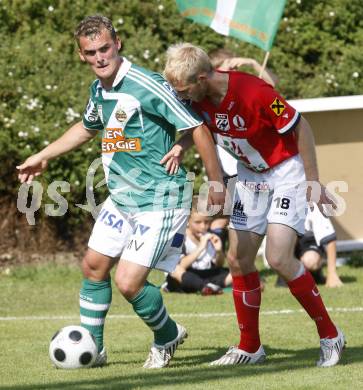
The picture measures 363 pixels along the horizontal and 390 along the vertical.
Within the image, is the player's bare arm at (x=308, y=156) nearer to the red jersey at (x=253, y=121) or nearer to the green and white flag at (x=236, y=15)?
the red jersey at (x=253, y=121)

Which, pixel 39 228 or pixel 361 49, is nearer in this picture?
pixel 39 228

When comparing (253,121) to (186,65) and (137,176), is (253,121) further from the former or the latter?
(137,176)

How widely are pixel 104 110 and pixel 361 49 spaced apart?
712 centimetres

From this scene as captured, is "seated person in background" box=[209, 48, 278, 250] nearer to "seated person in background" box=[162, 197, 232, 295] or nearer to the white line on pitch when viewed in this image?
"seated person in background" box=[162, 197, 232, 295]

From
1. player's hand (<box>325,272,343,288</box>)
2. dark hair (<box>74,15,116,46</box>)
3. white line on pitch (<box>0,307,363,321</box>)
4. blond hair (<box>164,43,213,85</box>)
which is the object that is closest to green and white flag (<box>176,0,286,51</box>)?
player's hand (<box>325,272,343,288</box>)

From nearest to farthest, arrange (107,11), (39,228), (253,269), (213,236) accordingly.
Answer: (253,269) < (213,236) < (39,228) < (107,11)

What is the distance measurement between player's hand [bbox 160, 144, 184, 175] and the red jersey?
29 centimetres

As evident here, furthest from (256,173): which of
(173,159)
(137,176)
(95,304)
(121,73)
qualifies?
(95,304)

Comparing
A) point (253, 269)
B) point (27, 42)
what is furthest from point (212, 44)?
point (253, 269)

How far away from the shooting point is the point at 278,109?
646 centimetres

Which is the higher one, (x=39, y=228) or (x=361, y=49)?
(x=361, y=49)

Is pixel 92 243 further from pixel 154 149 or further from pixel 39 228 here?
pixel 39 228

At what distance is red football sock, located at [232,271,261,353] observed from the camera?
6875mm

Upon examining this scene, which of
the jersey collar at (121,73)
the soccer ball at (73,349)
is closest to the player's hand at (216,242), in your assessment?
the soccer ball at (73,349)
